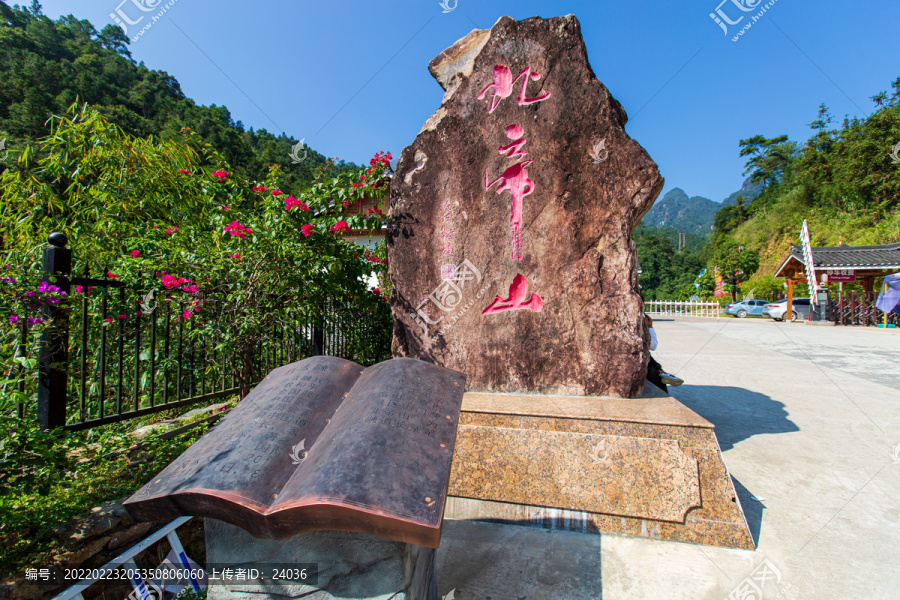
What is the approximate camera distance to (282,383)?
152 cm

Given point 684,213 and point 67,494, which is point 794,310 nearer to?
point 67,494

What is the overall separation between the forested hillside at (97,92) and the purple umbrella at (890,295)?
16301mm

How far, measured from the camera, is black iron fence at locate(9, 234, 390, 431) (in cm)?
220

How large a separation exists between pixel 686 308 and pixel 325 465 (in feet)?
90.7

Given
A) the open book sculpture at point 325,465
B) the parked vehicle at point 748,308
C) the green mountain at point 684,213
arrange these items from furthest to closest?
the green mountain at point 684,213 → the parked vehicle at point 748,308 → the open book sculpture at point 325,465

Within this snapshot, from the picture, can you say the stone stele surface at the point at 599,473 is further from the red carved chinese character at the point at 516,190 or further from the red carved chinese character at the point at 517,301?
the red carved chinese character at the point at 516,190

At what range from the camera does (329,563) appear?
1.20m

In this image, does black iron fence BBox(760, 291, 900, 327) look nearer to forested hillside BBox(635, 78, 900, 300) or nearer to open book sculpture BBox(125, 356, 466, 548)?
forested hillside BBox(635, 78, 900, 300)

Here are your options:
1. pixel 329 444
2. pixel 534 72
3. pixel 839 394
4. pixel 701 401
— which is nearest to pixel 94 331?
pixel 329 444

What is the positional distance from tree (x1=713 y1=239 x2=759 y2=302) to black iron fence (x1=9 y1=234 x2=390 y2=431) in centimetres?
2806

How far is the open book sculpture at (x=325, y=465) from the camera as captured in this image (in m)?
0.98

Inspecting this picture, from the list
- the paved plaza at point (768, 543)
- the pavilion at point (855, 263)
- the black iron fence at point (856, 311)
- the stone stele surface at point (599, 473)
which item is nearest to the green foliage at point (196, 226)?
the stone stele surface at point (599, 473)

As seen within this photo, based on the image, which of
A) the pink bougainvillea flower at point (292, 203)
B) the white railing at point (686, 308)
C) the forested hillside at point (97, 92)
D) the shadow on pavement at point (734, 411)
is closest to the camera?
the pink bougainvillea flower at point (292, 203)

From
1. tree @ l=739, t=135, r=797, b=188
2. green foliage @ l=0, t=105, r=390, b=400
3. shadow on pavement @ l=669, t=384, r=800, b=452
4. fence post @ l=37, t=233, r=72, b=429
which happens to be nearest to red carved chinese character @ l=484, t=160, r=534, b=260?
green foliage @ l=0, t=105, r=390, b=400
